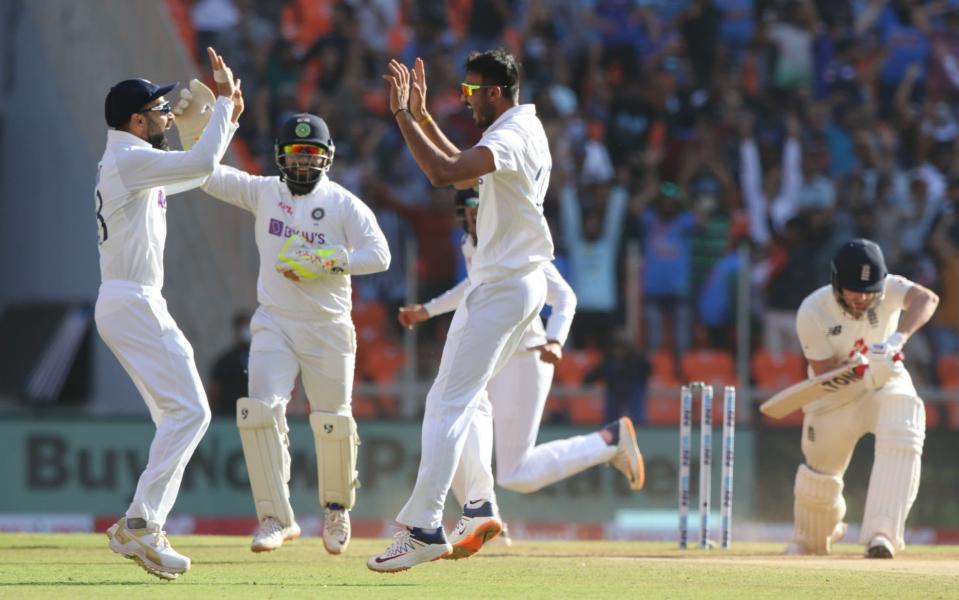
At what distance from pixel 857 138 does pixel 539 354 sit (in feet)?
27.1

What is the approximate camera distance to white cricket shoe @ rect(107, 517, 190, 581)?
24.8ft

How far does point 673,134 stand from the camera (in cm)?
1667

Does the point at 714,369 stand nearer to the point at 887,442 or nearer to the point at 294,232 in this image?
the point at 887,442

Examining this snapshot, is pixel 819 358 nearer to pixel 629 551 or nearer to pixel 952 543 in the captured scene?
pixel 629 551

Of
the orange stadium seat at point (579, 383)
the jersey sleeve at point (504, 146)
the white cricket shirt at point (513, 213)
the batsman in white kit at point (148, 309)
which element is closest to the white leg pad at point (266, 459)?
the batsman in white kit at point (148, 309)

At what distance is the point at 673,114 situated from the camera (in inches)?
664

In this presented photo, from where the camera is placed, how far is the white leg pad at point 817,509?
10.1 m

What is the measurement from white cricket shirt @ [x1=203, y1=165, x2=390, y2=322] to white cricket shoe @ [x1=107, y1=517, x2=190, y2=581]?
6.07ft

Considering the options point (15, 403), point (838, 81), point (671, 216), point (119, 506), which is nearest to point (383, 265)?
point (119, 506)

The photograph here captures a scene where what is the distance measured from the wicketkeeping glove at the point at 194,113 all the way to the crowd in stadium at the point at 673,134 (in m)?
5.80

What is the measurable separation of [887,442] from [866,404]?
27cm

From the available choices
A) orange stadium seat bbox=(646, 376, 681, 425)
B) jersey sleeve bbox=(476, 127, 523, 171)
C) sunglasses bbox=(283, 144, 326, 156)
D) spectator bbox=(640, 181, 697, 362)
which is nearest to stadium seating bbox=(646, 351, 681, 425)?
orange stadium seat bbox=(646, 376, 681, 425)

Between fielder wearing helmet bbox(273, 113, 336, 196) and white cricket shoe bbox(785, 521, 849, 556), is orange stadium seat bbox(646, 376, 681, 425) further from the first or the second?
fielder wearing helmet bbox(273, 113, 336, 196)

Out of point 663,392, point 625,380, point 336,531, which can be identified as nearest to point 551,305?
point 336,531
